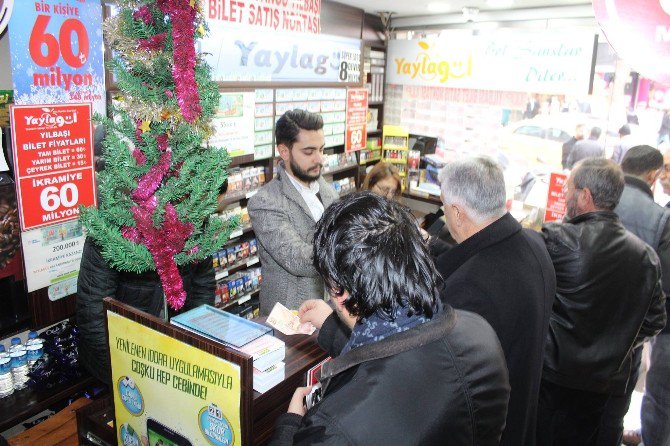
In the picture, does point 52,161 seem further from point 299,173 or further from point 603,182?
point 603,182

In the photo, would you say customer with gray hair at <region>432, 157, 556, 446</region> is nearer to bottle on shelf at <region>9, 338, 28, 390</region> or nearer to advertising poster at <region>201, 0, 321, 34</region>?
bottle on shelf at <region>9, 338, 28, 390</region>

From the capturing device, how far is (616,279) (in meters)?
2.30

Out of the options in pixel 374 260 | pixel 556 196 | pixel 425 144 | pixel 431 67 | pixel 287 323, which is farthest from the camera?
pixel 425 144

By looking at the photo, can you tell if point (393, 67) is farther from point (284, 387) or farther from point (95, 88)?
point (284, 387)

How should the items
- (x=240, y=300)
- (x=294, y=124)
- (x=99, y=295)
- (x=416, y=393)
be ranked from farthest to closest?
(x=240, y=300)
(x=294, y=124)
(x=99, y=295)
(x=416, y=393)

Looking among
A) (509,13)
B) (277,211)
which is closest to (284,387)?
(277,211)

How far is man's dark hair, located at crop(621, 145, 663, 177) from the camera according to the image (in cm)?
323

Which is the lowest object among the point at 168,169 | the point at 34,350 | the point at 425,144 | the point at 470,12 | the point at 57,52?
the point at 34,350

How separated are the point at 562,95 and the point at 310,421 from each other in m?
5.15

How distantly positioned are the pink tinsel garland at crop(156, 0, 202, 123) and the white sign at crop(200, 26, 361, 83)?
2133 millimetres

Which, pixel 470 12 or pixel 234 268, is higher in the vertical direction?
pixel 470 12

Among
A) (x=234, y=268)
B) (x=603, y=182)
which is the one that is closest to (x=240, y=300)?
(x=234, y=268)

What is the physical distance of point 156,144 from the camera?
151cm

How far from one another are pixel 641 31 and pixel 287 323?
6.16ft
